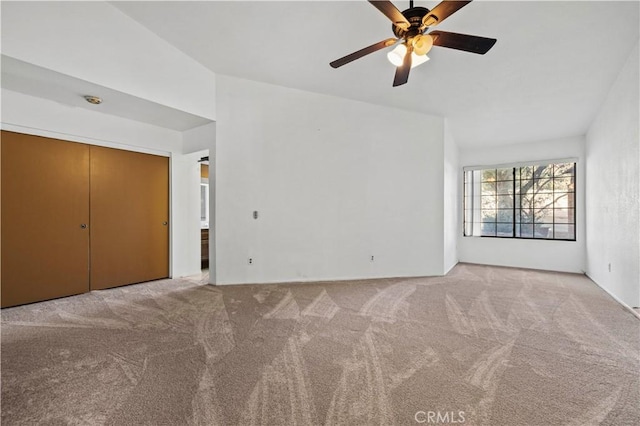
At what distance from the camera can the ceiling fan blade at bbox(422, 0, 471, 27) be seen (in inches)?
77.2

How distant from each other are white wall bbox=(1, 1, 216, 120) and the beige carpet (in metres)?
2.55

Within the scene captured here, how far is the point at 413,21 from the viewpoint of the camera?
→ 226cm

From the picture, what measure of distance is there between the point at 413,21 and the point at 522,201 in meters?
5.91

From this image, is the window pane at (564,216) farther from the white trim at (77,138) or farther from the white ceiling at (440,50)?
the white trim at (77,138)

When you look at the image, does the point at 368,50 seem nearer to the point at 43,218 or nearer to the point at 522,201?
the point at 43,218

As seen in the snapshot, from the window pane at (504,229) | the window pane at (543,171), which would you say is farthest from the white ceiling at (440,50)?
the window pane at (504,229)

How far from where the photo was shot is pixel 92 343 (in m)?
2.52

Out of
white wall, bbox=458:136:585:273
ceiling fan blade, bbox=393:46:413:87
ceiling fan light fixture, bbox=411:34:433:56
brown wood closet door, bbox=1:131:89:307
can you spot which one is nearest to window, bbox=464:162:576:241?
white wall, bbox=458:136:585:273

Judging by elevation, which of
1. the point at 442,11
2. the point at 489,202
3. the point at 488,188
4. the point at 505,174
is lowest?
the point at 489,202

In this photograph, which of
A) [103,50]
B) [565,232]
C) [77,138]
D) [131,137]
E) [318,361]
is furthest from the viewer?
[565,232]

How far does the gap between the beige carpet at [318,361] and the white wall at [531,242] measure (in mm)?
2513

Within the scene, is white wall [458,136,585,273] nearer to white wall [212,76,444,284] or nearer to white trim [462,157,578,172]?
white trim [462,157,578,172]

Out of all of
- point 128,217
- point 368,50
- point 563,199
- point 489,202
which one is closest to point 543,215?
point 563,199

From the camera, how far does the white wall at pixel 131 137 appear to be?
11.4 feet
